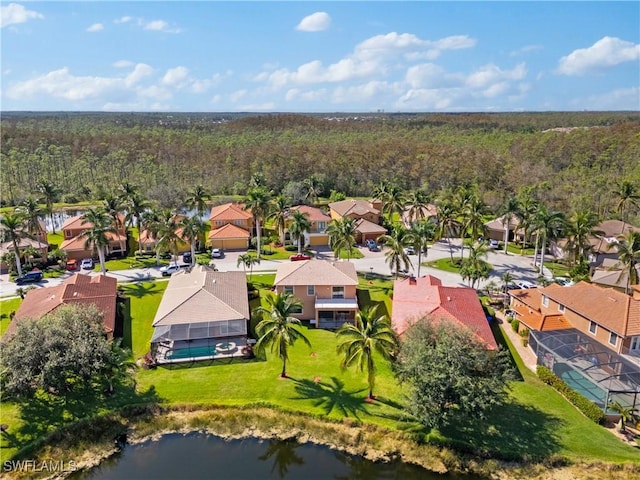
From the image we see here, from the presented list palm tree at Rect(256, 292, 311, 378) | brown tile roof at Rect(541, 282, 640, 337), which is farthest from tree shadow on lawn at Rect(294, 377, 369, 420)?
brown tile roof at Rect(541, 282, 640, 337)

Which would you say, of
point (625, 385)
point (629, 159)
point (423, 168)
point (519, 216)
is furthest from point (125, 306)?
point (629, 159)

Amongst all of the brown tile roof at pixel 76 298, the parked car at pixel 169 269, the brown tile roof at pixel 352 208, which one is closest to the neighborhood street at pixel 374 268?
the parked car at pixel 169 269

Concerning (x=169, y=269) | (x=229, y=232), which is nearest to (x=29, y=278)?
(x=169, y=269)

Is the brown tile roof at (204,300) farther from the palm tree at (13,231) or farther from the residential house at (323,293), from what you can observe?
the palm tree at (13,231)

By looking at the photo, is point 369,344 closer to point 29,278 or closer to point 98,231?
point 98,231

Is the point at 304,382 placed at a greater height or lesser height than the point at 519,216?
lesser

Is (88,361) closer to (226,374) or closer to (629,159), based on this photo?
(226,374)
